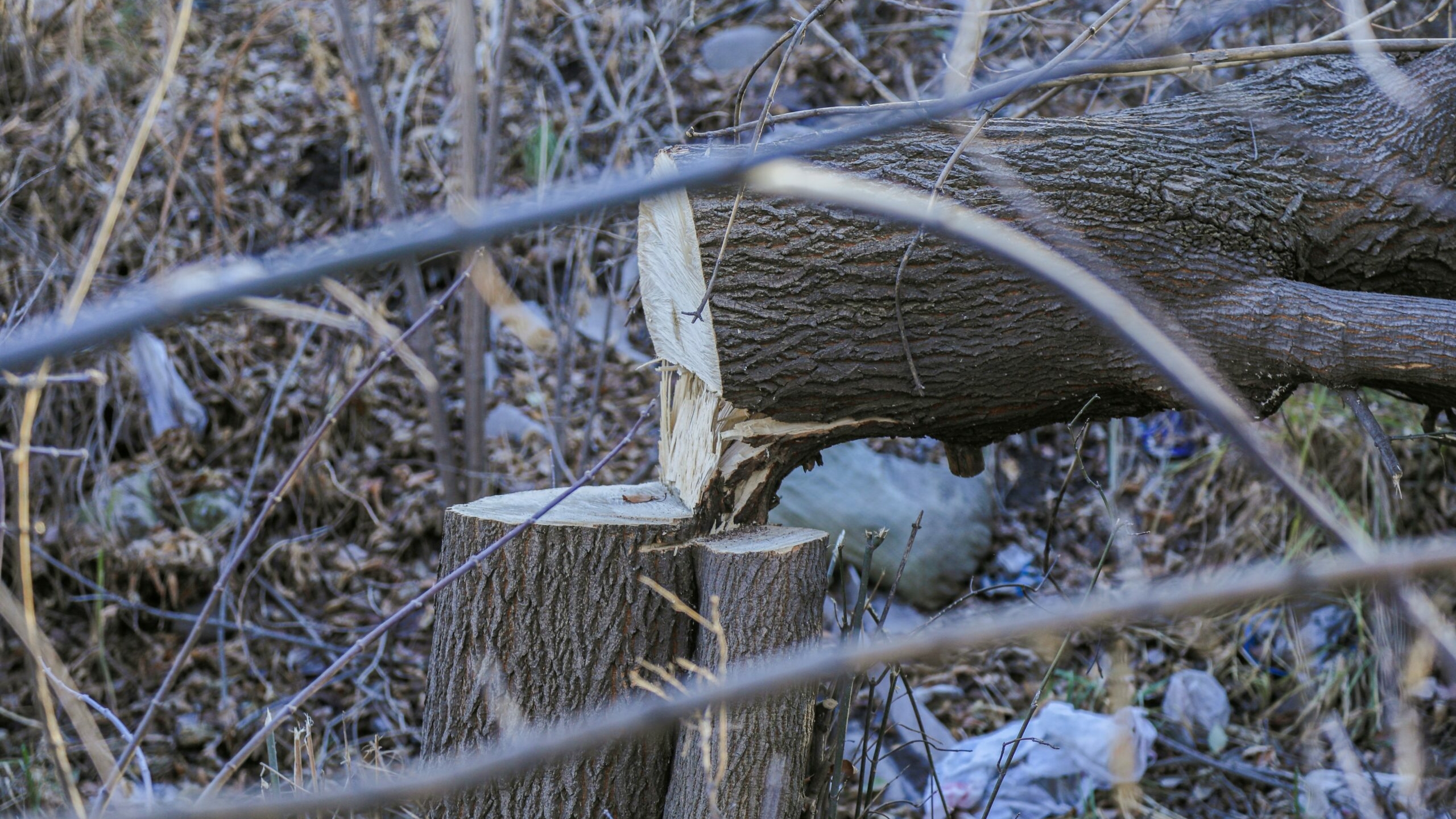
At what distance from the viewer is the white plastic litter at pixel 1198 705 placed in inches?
137

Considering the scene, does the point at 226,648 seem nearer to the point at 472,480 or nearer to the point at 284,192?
the point at 472,480

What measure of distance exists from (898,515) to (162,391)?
308 centimetres

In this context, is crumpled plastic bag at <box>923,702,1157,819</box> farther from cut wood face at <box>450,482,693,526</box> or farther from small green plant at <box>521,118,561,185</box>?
small green plant at <box>521,118,561,185</box>

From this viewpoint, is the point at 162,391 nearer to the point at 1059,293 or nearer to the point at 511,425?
the point at 511,425

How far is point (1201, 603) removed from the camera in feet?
1.63

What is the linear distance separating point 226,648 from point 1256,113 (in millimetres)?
3778

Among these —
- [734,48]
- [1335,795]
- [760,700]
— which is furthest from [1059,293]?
[734,48]

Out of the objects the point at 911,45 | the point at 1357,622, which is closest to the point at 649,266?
the point at 1357,622

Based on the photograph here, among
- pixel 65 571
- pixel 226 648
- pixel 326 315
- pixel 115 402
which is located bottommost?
pixel 226 648

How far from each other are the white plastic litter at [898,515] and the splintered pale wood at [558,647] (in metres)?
2.08

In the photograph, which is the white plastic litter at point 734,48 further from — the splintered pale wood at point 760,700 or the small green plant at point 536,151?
the splintered pale wood at point 760,700

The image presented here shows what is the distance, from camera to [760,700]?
78.7 inches

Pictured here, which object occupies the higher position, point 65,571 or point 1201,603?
point 1201,603

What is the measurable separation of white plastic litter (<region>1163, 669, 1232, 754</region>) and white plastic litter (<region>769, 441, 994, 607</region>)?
2.91 ft
